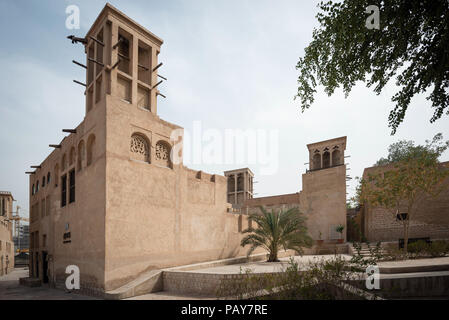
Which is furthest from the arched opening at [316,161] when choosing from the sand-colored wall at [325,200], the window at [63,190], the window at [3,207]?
the window at [3,207]

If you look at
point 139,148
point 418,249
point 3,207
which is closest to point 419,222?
point 418,249

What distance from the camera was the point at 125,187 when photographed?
12.4m

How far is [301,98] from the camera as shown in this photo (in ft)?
26.2

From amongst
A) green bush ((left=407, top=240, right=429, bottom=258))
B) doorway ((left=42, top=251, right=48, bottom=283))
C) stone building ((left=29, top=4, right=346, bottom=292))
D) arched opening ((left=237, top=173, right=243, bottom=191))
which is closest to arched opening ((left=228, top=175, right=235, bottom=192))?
arched opening ((left=237, top=173, right=243, bottom=191))

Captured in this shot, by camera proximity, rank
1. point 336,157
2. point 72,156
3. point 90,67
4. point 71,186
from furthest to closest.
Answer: point 336,157 → point 72,156 → point 71,186 → point 90,67

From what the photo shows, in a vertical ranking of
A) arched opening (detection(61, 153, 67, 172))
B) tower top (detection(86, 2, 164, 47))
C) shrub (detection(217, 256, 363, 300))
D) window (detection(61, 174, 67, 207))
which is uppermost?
tower top (detection(86, 2, 164, 47))

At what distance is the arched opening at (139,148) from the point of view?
1330 centimetres

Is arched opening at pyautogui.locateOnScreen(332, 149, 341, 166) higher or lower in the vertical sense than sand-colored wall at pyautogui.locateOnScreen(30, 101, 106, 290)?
higher

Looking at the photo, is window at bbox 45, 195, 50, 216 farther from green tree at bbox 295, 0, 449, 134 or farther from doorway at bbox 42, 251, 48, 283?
green tree at bbox 295, 0, 449, 134

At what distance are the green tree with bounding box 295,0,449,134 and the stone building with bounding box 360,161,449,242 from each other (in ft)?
40.2

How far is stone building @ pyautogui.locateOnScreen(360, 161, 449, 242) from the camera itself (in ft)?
61.5

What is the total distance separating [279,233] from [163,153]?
7.75 m

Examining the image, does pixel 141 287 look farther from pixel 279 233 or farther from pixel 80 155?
pixel 279 233
